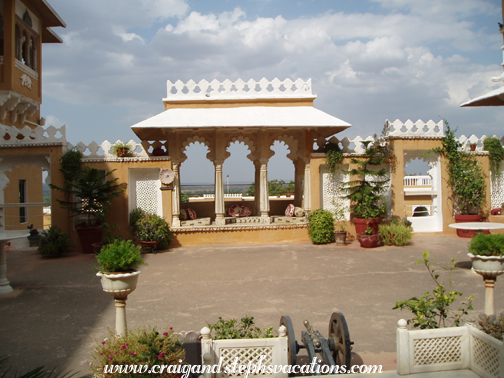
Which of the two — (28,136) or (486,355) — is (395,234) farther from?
(28,136)

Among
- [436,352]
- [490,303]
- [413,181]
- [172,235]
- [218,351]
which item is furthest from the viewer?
[413,181]

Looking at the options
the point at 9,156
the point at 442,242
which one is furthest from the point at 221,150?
the point at 442,242

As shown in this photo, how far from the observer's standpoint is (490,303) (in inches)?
188

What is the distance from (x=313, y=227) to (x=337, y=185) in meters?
1.84

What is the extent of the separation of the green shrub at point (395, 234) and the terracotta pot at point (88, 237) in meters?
7.85

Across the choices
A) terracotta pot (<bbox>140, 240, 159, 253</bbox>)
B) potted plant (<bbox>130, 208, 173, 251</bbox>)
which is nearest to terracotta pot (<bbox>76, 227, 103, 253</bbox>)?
potted plant (<bbox>130, 208, 173, 251</bbox>)

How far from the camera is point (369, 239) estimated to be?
10789mm

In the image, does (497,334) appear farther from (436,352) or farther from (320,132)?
(320,132)

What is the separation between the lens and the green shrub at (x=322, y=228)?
11492mm

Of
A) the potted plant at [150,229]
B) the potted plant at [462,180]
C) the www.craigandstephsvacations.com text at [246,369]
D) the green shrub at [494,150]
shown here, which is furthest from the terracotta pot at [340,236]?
the www.craigandstephsvacations.com text at [246,369]

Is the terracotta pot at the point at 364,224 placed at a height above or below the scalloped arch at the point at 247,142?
below

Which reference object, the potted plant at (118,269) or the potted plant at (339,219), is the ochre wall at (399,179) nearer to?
the potted plant at (339,219)

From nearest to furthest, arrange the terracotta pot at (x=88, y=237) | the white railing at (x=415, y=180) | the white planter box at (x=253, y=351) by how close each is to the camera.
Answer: the white planter box at (x=253, y=351)
the terracotta pot at (x=88, y=237)
the white railing at (x=415, y=180)

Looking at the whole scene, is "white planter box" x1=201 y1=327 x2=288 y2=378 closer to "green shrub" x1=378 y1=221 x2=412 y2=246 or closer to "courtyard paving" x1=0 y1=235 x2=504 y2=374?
"courtyard paving" x1=0 y1=235 x2=504 y2=374
